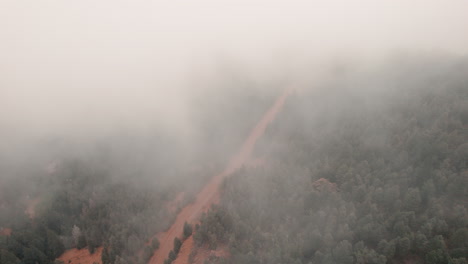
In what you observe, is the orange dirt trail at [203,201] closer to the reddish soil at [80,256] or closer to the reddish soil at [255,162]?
the reddish soil at [255,162]

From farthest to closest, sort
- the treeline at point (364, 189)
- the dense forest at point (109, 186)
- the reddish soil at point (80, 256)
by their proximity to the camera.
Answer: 1. the reddish soil at point (80, 256)
2. the dense forest at point (109, 186)
3. the treeline at point (364, 189)

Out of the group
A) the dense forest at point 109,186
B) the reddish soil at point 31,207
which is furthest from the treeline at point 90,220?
the reddish soil at point 31,207

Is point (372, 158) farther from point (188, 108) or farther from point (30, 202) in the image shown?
point (30, 202)

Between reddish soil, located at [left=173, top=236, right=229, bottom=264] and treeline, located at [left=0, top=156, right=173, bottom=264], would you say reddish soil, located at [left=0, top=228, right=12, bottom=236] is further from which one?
reddish soil, located at [left=173, top=236, right=229, bottom=264]

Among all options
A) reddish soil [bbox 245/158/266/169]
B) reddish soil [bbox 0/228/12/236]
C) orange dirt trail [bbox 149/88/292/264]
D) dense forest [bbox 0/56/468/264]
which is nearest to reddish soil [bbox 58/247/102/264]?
dense forest [bbox 0/56/468/264]

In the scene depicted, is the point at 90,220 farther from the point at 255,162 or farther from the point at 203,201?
the point at 255,162

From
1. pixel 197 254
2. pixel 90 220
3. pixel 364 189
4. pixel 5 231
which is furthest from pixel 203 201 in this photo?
pixel 5 231
